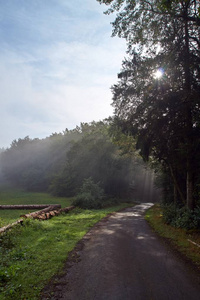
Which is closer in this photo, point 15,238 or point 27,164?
point 15,238

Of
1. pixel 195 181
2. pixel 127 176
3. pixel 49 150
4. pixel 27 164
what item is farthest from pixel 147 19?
pixel 27 164

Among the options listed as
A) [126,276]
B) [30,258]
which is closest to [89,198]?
[30,258]

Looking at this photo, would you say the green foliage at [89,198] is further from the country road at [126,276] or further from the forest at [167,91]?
the country road at [126,276]

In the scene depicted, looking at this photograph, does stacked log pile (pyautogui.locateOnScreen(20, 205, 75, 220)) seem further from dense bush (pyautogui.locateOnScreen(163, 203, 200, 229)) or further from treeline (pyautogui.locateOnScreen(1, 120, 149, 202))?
treeline (pyautogui.locateOnScreen(1, 120, 149, 202))

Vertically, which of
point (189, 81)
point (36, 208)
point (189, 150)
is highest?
point (189, 81)

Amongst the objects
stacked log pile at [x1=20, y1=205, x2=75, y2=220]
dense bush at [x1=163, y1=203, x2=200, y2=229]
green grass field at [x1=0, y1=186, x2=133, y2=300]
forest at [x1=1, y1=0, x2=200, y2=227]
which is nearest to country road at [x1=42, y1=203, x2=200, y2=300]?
green grass field at [x1=0, y1=186, x2=133, y2=300]

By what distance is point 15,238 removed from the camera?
29.2 ft

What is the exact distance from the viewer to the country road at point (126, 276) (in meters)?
4.50

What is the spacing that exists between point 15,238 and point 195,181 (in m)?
10.1

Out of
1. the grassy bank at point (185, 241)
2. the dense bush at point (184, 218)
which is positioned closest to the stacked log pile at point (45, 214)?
the grassy bank at point (185, 241)

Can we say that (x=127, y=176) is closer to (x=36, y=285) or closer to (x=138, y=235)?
(x=138, y=235)

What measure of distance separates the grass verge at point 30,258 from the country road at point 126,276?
0.44 metres

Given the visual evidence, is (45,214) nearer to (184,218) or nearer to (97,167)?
(184,218)

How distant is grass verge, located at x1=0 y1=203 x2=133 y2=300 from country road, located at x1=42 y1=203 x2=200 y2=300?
0.44 m
